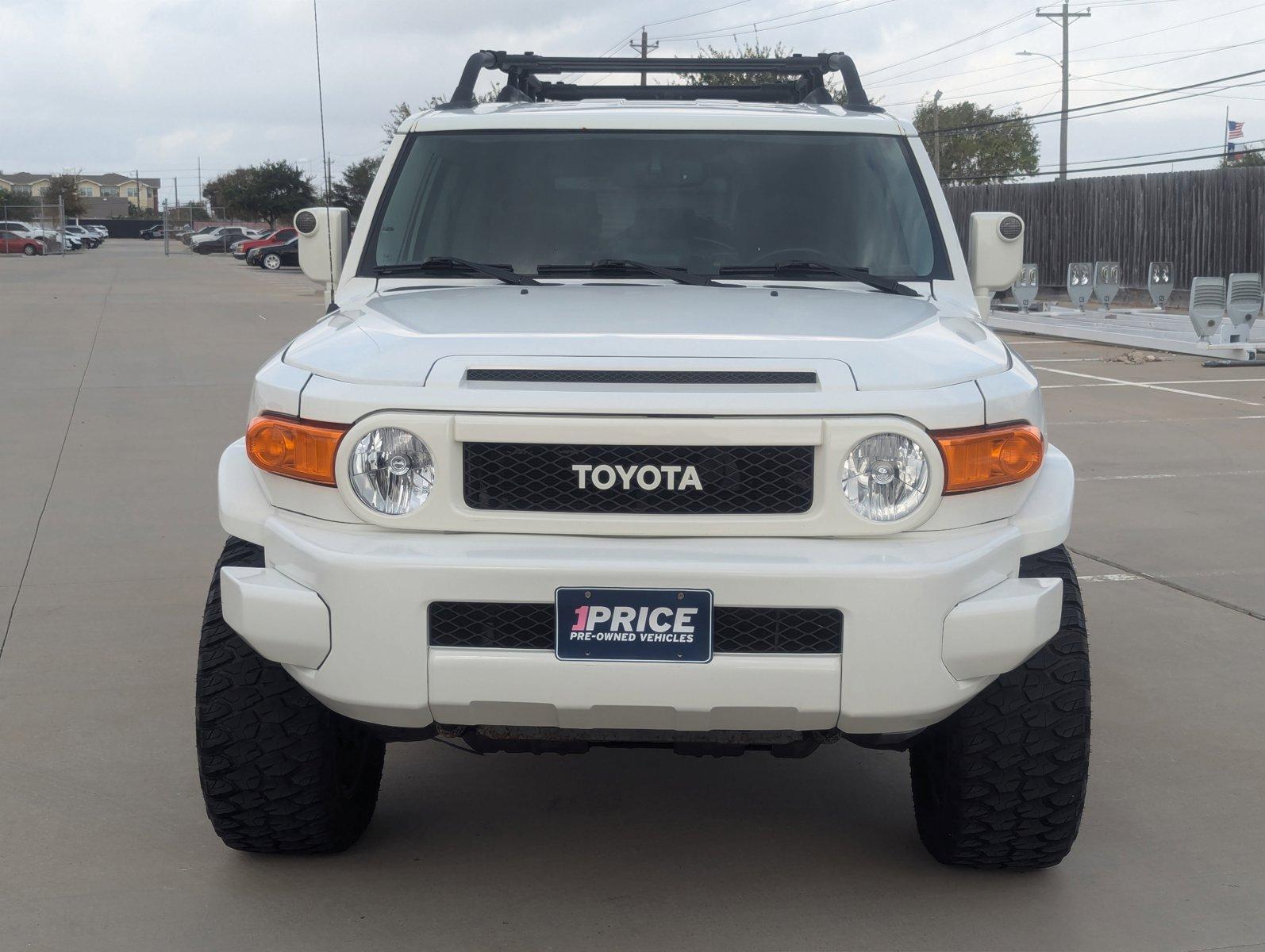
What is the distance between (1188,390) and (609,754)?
37.6 ft

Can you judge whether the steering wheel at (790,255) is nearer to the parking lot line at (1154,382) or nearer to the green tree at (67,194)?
the parking lot line at (1154,382)

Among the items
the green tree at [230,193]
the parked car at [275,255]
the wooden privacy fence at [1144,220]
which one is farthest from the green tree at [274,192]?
the wooden privacy fence at [1144,220]

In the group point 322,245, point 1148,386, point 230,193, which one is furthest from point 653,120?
point 230,193

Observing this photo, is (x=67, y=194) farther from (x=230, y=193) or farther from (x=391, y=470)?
(x=391, y=470)

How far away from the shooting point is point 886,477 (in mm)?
2945

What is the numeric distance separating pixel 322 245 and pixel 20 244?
219ft

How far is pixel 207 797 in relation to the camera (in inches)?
131

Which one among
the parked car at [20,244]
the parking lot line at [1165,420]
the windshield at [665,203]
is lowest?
the parking lot line at [1165,420]

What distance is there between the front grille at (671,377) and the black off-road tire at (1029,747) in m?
0.65

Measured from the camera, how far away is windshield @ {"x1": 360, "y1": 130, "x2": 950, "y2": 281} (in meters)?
4.26

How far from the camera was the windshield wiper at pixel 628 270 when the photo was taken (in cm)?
404

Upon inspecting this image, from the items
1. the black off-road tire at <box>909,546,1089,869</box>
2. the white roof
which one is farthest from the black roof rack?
the black off-road tire at <box>909,546,1089,869</box>

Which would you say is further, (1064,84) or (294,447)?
(1064,84)

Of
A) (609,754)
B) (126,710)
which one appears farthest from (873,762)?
(126,710)
